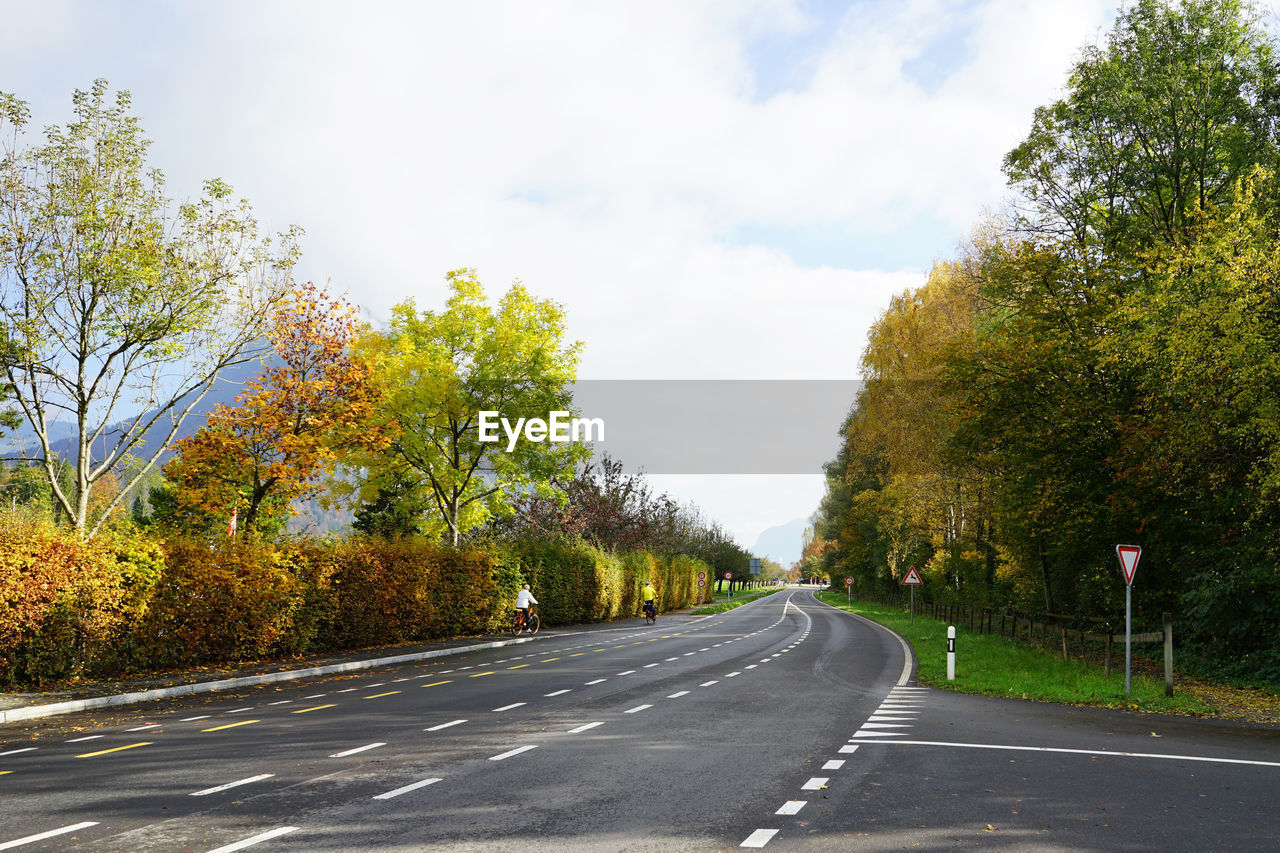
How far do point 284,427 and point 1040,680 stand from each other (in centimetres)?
1881

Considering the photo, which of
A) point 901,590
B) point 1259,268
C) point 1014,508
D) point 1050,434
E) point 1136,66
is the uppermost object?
point 1136,66

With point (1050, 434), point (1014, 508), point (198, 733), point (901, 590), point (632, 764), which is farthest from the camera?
point (901, 590)

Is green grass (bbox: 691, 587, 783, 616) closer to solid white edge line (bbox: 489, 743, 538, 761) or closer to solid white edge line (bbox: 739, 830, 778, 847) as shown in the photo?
solid white edge line (bbox: 489, 743, 538, 761)

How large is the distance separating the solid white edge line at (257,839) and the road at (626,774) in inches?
1.0

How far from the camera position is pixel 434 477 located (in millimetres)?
32188

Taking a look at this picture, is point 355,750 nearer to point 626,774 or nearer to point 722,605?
point 626,774

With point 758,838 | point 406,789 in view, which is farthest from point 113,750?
point 758,838

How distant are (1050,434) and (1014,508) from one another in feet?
10.7

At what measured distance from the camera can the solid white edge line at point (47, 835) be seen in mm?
6031

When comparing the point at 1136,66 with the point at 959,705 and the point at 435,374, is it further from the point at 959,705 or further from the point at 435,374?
the point at 435,374

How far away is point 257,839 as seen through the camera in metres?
6.18

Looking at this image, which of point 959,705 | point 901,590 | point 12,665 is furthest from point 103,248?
point 901,590

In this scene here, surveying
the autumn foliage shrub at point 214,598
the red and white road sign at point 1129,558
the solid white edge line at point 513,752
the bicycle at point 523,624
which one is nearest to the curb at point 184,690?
the autumn foliage shrub at point 214,598

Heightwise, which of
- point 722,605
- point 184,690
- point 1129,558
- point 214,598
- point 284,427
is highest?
point 284,427
